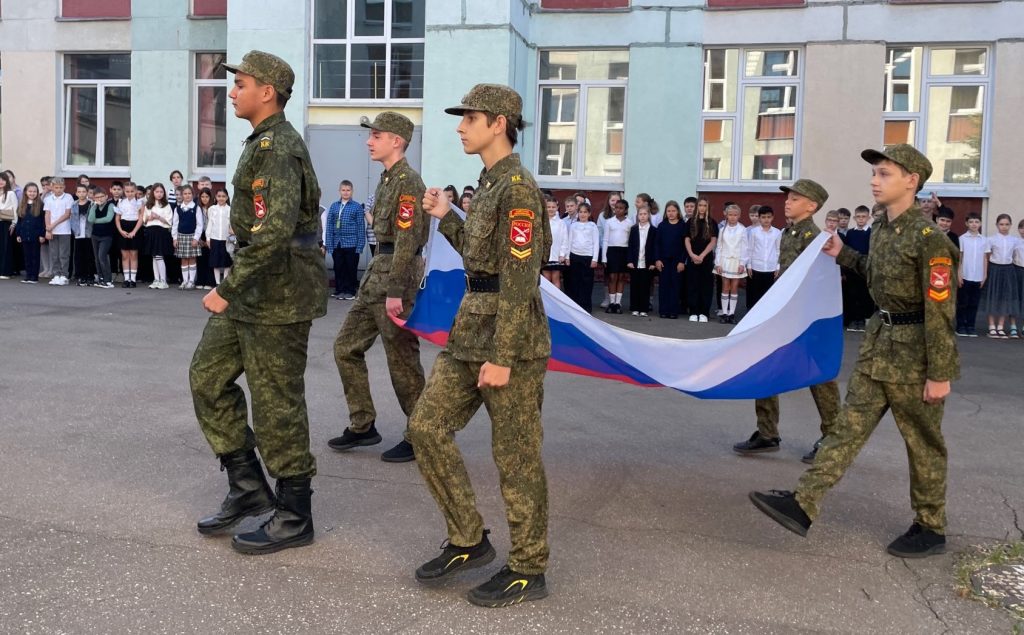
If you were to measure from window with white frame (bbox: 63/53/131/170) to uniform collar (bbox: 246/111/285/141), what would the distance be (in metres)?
19.0

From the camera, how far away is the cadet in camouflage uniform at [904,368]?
5.01 metres

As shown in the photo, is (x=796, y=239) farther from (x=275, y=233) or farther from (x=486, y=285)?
A: (x=275, y=233)

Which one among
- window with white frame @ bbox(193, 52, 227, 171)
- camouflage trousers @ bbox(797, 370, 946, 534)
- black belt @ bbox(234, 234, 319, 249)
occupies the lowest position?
camouflage trousers @ bbox(797, 370, 946, 534)

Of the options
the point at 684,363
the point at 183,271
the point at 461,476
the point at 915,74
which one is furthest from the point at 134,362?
the point at 915,74

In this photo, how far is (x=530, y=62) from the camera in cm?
1986

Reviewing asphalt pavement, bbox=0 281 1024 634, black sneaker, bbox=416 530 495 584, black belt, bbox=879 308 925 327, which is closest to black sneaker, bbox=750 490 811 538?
asphalt pavement, bbox=0 281 1024 634

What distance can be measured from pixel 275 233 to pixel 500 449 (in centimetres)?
142

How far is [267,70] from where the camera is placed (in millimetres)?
4855

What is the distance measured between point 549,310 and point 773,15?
1412 centimetres

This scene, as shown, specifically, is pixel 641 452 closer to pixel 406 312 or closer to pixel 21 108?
pixel 406 312

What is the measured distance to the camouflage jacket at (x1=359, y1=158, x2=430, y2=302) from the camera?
6.58 metres

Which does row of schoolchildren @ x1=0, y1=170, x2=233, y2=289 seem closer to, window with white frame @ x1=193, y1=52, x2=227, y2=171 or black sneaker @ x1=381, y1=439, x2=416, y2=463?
window with white frame @ x1=193, y1=52, x2=227, y2=171

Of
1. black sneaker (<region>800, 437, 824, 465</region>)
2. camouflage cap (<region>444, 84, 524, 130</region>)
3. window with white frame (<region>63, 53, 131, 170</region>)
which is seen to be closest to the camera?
camouflage cap (<region>444, 84, 524, 130</region>)

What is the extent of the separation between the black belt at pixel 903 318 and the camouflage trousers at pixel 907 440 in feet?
0.99
